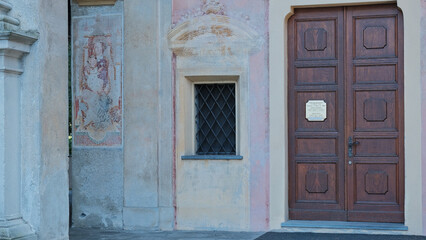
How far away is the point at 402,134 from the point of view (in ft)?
28.0

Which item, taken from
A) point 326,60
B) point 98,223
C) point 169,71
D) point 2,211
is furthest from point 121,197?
point 326,60

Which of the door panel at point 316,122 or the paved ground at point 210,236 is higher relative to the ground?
the door panel at point 316,122

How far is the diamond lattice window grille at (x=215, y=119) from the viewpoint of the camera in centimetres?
919

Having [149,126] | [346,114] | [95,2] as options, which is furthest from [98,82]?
[346,114]

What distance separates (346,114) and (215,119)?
183 cm

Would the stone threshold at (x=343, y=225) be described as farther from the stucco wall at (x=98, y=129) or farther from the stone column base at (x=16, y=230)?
the stone column base at (x=16, y=230)

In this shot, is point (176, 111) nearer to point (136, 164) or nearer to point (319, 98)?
point (136, 164)

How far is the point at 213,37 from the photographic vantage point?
29.7 feet

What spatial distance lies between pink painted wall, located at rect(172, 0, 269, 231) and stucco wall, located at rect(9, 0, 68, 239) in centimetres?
286

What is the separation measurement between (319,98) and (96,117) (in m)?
3.17

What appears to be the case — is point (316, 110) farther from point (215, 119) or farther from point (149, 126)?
point (149, 126)

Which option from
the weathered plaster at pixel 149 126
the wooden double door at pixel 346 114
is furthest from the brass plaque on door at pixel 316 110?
the weathered plaster at pixel 149 126

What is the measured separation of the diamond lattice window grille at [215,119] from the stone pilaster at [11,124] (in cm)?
306

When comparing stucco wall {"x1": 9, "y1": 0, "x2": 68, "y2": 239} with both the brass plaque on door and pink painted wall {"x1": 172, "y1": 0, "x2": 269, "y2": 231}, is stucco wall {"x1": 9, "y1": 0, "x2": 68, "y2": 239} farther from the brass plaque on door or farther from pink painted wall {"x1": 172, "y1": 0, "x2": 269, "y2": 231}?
the brass plaque on door
